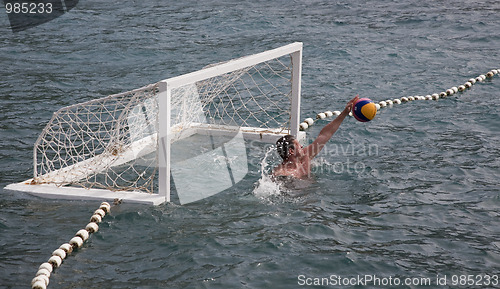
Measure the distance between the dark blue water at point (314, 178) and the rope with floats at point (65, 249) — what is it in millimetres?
101

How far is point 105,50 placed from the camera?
18188 mm

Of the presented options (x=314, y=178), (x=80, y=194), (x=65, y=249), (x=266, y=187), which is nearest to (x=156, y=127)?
(x=80, y=194)

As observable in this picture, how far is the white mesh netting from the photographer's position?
28.6ft

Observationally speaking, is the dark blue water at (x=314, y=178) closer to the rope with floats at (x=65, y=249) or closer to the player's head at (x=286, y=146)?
the rope with floats at (x=65, y=249)

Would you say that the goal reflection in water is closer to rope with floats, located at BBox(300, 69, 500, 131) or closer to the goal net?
the goal net

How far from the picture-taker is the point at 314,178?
9.16 meters

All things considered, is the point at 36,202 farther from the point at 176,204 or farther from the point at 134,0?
the point at 134,0

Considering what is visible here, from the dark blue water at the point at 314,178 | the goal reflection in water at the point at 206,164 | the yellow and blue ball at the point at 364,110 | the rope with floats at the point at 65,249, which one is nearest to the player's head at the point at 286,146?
the dark blue water at the point at 314,178

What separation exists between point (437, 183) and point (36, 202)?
5.70 meters

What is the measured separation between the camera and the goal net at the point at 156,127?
812 cm

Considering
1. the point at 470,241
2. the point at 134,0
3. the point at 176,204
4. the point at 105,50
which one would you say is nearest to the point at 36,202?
the point at 176,204

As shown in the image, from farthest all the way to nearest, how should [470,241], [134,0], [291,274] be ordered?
[134,0]
[470,241]
[291,274]

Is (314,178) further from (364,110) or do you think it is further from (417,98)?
(417,98)

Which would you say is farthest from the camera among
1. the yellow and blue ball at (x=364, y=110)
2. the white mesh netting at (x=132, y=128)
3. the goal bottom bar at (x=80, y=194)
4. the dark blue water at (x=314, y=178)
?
the yellow and blue ball at (x=364, y=110)
